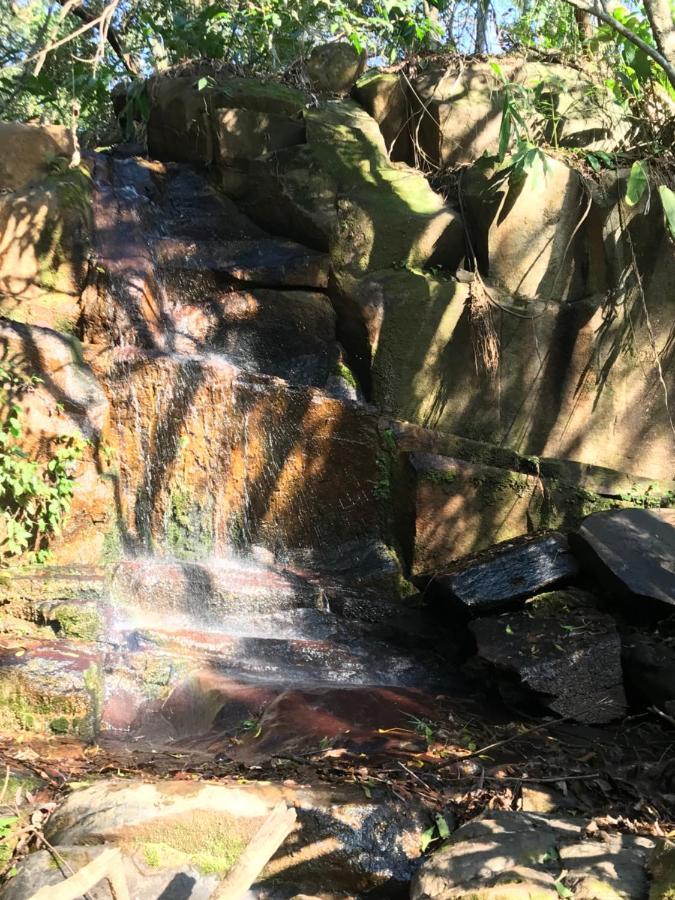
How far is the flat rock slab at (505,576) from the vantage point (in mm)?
6145

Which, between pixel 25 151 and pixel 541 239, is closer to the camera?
pixel 25 151

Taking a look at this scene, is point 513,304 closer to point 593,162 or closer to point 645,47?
point 593,162

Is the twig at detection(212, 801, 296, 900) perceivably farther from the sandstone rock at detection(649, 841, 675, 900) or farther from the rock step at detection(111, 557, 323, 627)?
the rock step at detection(111, 557, 323, 627)

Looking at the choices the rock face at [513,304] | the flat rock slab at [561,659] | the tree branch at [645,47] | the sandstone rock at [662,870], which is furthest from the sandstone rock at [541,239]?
the sandstone rock at [662,870]

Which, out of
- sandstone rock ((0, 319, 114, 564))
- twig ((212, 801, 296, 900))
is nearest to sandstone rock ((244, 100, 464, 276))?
sandstone rock ((0, 319, 114, 564))

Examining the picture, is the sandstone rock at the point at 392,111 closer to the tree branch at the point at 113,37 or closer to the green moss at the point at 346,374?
the tree branch at the point at 113,37

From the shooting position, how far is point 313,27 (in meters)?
11.5

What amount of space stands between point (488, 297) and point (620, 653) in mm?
4277

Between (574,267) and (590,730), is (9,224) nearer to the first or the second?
(574,267)

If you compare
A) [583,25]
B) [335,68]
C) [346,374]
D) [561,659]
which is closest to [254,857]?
[561,659]

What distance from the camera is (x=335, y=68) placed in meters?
11.3

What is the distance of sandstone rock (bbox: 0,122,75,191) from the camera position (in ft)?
26.2

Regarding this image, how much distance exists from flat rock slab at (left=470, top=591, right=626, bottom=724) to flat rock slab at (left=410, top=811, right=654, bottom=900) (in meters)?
1.82

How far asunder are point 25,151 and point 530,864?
7890 mm
